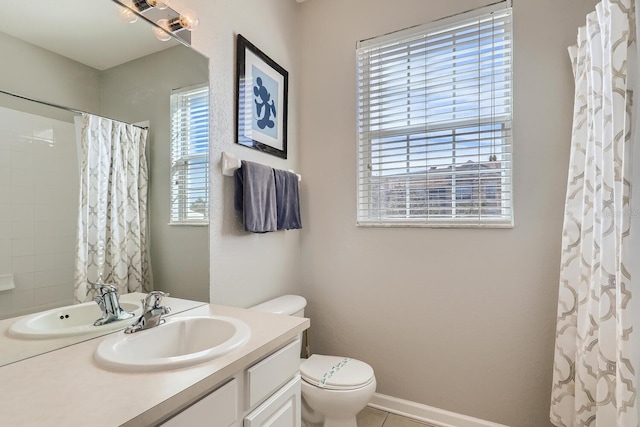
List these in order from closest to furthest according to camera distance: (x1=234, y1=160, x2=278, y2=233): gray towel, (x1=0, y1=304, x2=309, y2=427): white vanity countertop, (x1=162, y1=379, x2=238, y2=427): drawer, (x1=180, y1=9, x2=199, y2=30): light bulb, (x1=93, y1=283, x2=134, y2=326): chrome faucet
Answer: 1. (x1=0, y1=304, x2=309, y2=427): white vanity countertop
2. (x1=162, y1=379, x2=238, y2=427): drawer
3. (x1=93, y1=283, x2=134, y2=326): chrome faucet
4. (x1=180, y1=9, x2=199, y2=30): light bulb
5. (x1=234, y1=160, x2=278, y2=233): gray towel

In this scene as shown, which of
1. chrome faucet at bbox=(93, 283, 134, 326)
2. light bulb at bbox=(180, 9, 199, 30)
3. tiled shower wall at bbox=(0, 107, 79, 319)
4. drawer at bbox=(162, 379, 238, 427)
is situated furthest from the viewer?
light bulb at bbox=(180, 9, 199, 30)

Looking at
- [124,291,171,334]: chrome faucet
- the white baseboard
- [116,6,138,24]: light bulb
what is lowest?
the white baseboard

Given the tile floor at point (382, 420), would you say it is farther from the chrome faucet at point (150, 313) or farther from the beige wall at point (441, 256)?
the chrome faucet at point (150, 313)

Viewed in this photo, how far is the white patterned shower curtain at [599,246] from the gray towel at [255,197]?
1.44 meters

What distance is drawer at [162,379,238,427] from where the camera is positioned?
0.76 metres

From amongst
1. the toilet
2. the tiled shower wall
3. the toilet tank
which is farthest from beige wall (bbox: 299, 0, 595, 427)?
the tiled shower wall

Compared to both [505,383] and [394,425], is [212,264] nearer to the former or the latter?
[394,425]

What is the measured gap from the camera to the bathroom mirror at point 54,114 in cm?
88

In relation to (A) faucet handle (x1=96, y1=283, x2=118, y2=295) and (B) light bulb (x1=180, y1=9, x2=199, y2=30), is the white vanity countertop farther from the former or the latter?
(B) light bulb (x1=180, y1=9, x2=199, y2=30)

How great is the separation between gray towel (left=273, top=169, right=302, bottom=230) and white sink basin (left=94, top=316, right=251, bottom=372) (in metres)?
0.81

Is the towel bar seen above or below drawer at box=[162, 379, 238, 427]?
above

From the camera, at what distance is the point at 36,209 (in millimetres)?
929

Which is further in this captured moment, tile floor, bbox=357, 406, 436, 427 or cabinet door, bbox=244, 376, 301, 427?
tile floor, bbox=357, 406, 436, 427

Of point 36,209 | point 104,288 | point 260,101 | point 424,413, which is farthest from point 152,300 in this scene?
point 424,413
